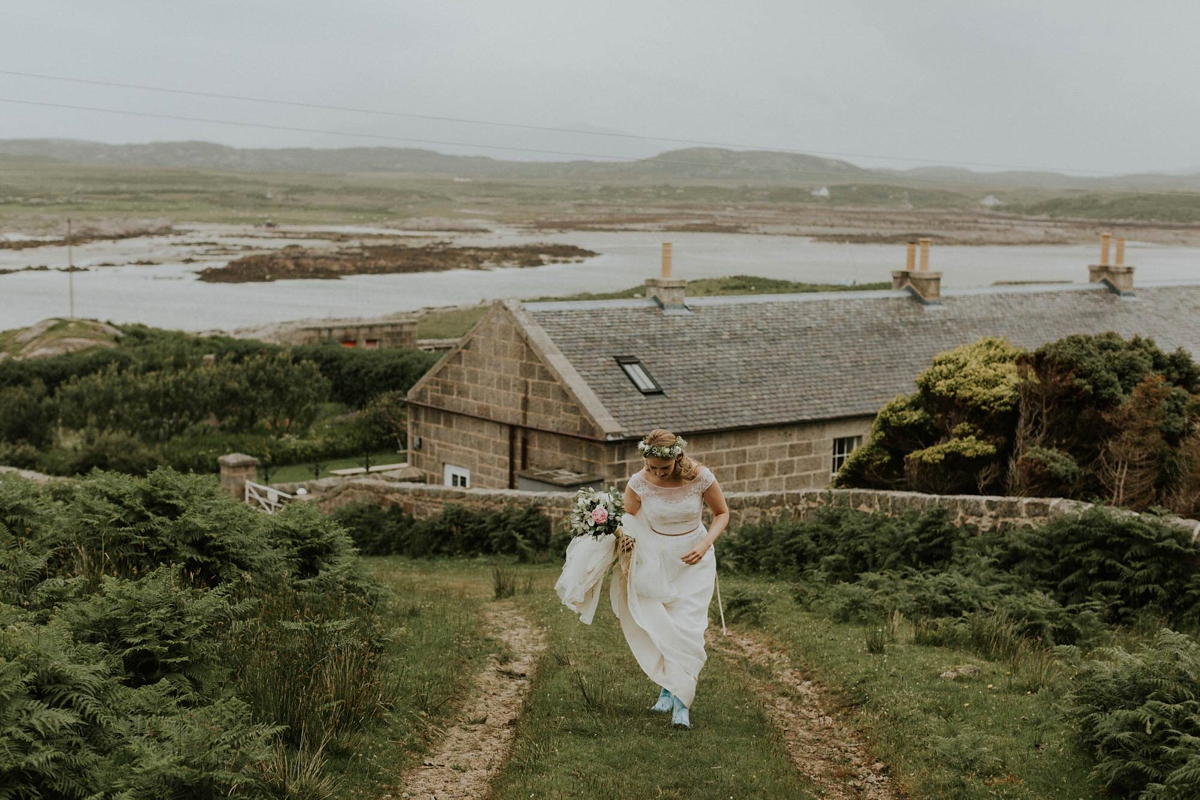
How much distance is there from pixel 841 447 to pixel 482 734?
19294 millimetres

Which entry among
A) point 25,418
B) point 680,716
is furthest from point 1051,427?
point 25,418

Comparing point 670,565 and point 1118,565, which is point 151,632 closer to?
point 670,565

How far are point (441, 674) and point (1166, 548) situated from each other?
8.50 metres

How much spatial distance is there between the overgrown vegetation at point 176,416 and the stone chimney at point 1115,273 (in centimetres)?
2198

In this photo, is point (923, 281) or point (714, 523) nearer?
point (714, 523)

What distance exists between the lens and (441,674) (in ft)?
34.3

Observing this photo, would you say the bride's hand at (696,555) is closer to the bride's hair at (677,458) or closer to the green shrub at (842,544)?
the bride's hair at (677,458)

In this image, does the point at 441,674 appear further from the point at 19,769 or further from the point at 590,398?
the point at 590,398

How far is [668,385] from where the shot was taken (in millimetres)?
25703

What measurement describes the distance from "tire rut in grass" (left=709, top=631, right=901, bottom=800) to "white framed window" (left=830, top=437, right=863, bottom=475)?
15252 mm

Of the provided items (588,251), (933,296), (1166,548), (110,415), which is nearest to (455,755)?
(1166,548)

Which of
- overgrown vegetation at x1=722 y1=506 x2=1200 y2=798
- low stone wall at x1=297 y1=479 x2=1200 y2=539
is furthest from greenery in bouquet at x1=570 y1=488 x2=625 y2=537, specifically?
low stone wall at x1=297 y1=479 x2=1200 y2=539

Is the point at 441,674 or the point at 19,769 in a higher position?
the point at 19,769

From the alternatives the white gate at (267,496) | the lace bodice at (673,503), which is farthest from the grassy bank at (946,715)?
the white gate at (267,496)
